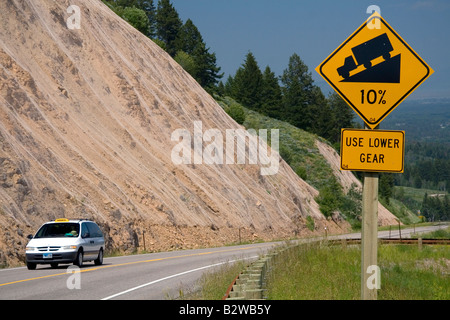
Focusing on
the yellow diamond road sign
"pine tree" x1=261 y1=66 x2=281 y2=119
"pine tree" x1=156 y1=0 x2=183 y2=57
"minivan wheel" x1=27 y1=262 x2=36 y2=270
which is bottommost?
"minivan wheel" x1=27 y1=262 x2=36 y2=270

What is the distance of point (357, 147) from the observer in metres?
7.77

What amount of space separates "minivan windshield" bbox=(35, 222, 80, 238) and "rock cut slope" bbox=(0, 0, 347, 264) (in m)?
2.70

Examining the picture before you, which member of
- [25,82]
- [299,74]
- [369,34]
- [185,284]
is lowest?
[185,284]

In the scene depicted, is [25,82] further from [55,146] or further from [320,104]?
[320,104]

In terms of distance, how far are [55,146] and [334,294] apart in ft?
85.4

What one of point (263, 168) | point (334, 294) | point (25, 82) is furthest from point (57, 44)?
point (334, 294)

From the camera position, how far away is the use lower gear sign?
7.73 m

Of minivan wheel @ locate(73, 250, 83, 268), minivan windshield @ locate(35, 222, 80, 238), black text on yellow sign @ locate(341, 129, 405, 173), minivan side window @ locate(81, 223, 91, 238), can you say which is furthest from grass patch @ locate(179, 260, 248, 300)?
black text on yellow sign @ locate(341, 129, 405, 173)

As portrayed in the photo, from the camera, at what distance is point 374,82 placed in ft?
25.6

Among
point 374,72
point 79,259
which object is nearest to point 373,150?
point 374,72

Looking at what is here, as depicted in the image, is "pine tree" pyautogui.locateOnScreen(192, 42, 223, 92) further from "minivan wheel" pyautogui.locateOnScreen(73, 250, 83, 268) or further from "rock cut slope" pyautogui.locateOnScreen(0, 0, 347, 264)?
"minivan wheel" pyautogui.locateOnScreen(73, 250, 83, 268)

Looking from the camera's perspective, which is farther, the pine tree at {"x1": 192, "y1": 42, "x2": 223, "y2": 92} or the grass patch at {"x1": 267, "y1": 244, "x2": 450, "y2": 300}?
the pine tree at {"x1": 192, "y1": 42, "x2": 223, "y2": 92}

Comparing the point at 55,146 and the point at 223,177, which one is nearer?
the point at 55,146

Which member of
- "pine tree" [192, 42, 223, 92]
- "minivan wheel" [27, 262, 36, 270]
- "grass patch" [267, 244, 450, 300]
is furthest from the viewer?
"pine tree" [192, 42, 223, 92]
